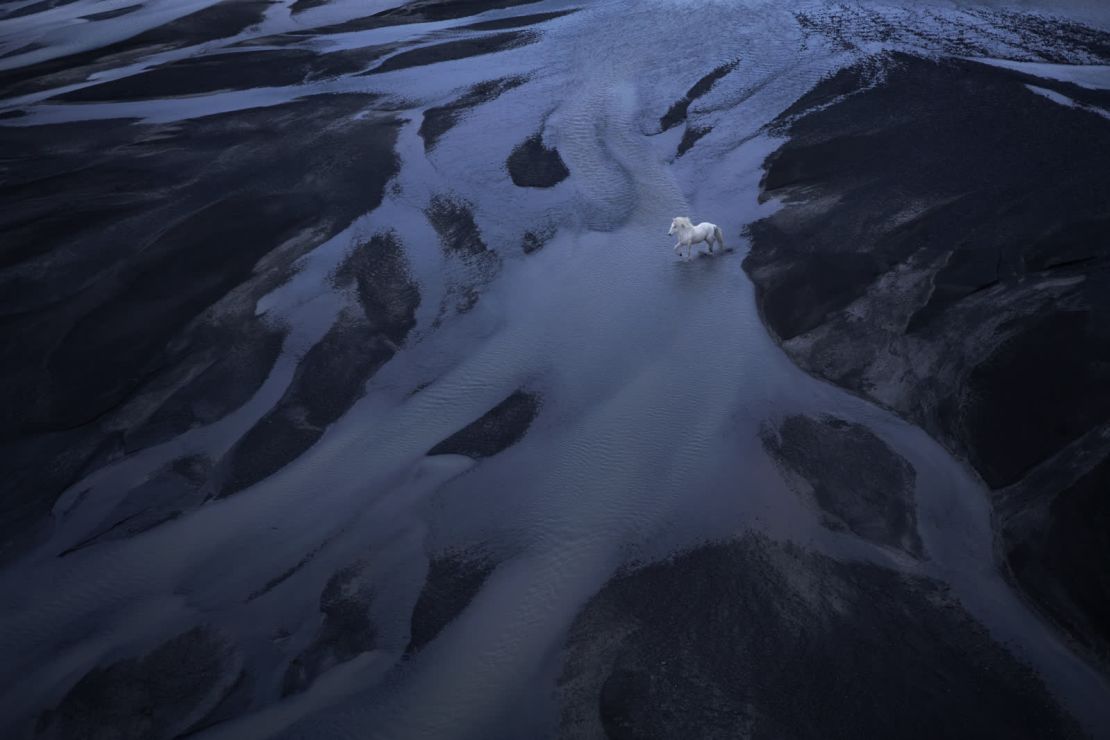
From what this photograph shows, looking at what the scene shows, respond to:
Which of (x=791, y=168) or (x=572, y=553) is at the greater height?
(x=791, y=168)

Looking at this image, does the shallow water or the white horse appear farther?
the white horse

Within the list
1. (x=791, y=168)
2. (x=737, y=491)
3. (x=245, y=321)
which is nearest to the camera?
(x=737, y=491)

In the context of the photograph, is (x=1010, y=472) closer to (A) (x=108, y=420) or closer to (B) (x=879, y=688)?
(B) (x=879, y=688)

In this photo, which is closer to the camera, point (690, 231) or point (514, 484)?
point (514, 484)

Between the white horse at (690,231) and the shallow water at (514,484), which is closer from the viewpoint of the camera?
the shallow water at (514,484)

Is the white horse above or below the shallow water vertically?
above

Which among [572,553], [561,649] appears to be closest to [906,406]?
[572,553]

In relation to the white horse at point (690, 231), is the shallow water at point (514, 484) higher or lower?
lower

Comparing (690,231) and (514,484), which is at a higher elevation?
(690,231)
